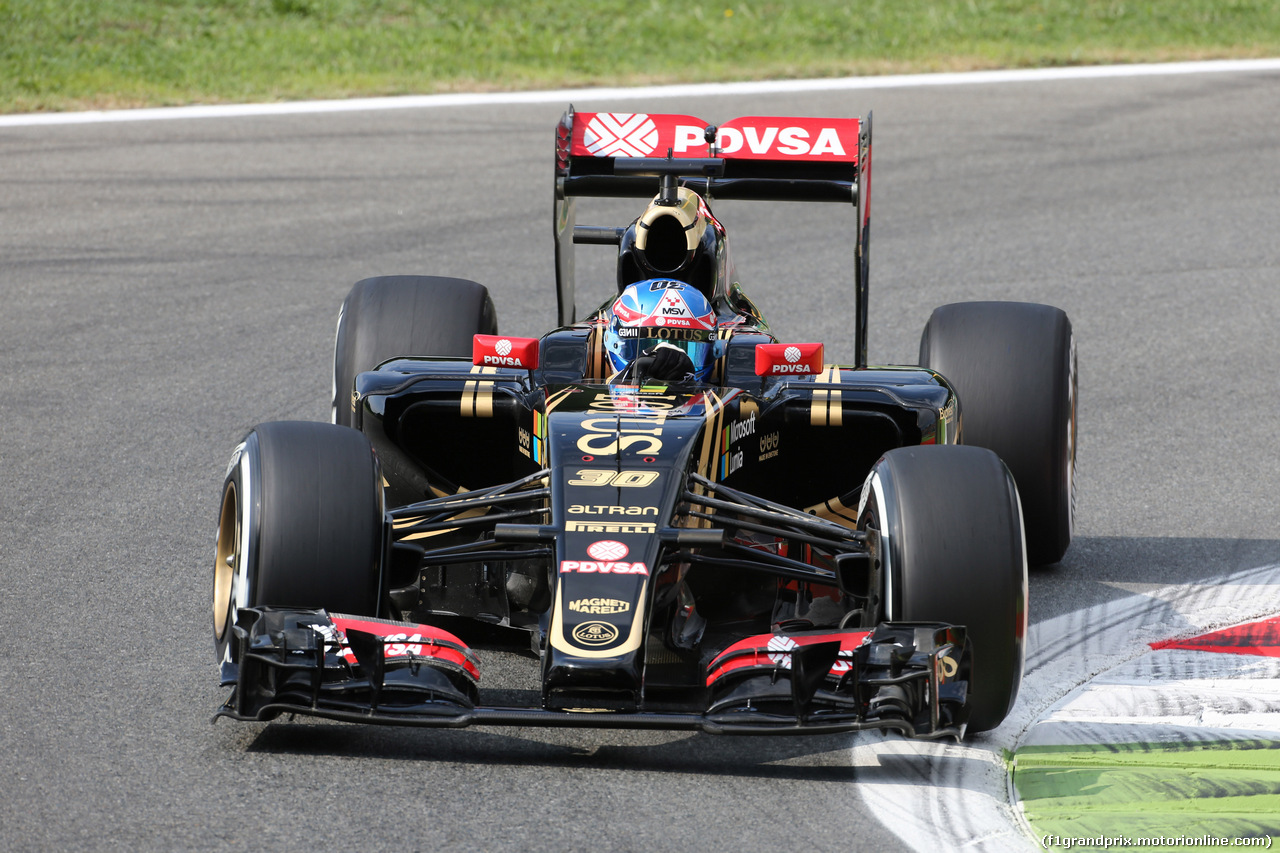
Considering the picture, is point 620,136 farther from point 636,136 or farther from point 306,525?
point 306,525

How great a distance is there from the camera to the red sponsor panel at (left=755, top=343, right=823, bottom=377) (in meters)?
6.20

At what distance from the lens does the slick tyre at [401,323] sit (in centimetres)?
712

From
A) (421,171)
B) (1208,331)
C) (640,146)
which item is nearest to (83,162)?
(421,171)

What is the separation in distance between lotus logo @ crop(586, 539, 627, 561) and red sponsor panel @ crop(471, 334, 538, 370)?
137 centimetres

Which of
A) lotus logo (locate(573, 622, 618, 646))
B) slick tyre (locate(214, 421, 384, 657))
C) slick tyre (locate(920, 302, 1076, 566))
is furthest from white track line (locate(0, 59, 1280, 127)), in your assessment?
lotus logo (locate(573, 622, 618, 646))

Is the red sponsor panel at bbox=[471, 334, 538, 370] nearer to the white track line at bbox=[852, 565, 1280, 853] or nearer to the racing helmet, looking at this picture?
the racing helmet

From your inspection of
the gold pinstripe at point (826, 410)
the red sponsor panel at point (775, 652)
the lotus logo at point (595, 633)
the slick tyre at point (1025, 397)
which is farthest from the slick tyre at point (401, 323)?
the red sponsor panel at point (775, 652)

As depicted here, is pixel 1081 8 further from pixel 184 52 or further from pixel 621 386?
pixel 621 386

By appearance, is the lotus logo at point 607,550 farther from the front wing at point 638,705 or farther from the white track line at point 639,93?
the white track line at point 639,93

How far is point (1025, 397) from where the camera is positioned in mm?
6816

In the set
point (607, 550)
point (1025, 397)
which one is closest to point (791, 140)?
point (1025, 397)

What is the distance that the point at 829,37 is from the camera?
19.3 metres

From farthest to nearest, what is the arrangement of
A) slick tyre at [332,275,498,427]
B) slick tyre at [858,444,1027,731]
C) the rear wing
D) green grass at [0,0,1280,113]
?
green grass at [0,0,1280,113] → the rear wing → slick tyre at [332,275,498,427] → slick tyre at [858,444,1027,731]

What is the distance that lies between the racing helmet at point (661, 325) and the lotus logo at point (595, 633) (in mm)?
1665
